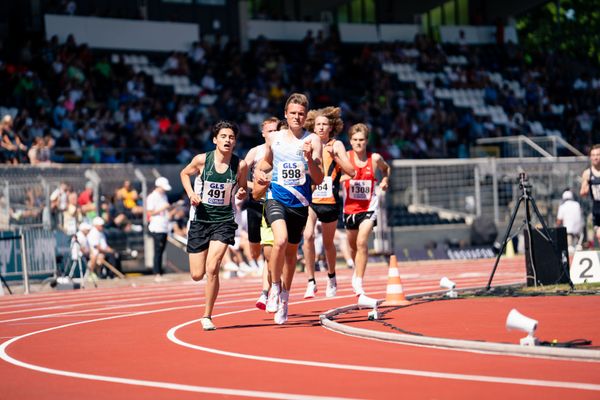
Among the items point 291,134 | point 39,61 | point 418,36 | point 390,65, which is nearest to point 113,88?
point 39,61

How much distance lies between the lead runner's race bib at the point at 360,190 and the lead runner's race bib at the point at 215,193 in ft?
9.76

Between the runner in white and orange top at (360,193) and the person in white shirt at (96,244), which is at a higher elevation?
the runner in white and orange top at (360,193)

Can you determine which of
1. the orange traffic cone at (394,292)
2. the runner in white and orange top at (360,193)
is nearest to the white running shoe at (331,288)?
the runner in white and orange top at (360,193)

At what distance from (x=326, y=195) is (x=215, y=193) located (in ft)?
9.96

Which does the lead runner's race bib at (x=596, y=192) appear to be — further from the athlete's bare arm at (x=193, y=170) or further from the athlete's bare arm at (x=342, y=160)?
the athlete's bare arm at (x=193, y=170)

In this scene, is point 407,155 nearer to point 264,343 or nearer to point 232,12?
point 232,12

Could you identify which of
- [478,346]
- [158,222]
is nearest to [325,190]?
[478,346]

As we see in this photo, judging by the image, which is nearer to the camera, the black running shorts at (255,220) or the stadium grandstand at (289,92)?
the black running shorts at (255,220)

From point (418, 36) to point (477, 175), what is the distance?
1354 cm

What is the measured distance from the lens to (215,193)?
11.8 meters

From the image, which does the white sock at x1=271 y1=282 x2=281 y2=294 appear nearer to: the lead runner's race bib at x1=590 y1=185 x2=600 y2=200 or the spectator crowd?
the lead runner's race bib at x1=590 y1=185 x2=600 y2=200

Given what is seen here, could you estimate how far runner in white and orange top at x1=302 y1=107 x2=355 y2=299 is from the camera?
13.8 m

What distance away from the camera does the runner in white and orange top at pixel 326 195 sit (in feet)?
45.2

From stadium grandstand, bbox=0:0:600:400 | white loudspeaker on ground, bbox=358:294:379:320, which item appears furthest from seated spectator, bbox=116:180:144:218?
white loudspeaker on ground, bbox=358:294:379:320
